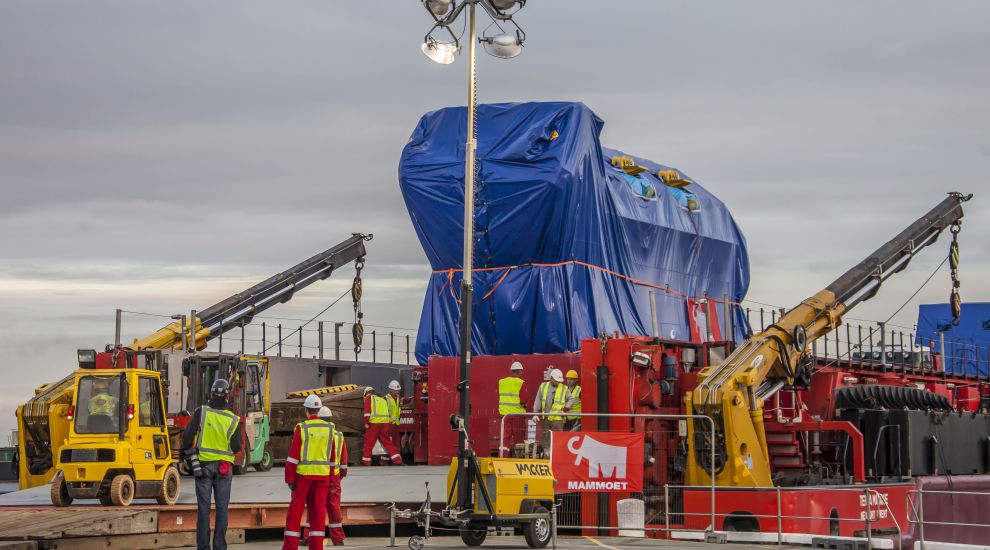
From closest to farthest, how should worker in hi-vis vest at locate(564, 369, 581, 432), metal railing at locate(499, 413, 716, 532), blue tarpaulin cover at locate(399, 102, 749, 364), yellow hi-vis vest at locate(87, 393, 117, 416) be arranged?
yellow hi-vis vest at locate(87, 393, 117, 416)
metal railing at locate(499, 413, 716, 532)
worker in hi-vis vest at locate(564, 369, 581, 432)
blue tarpaulin cover at locate(399, 102, 749, 364)

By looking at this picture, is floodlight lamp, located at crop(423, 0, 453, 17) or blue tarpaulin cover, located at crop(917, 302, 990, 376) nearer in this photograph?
floodlight lamp, located at crop(423, 0, 453, 17)

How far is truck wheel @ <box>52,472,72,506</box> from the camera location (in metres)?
19.8

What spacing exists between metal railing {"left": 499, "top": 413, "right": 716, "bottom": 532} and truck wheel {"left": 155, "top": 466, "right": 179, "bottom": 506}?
17.6 ft

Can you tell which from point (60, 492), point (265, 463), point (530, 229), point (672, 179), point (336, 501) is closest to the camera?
point (336, 501)

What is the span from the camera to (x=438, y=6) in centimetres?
1875

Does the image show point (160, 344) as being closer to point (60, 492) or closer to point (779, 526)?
point (60, 492)

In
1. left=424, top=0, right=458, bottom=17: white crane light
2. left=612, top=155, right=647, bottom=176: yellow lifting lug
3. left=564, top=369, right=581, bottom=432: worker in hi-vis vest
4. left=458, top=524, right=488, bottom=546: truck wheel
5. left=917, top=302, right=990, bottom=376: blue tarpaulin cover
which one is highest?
left=612, top=155, right=647, bottom=176: yellow lifting lug

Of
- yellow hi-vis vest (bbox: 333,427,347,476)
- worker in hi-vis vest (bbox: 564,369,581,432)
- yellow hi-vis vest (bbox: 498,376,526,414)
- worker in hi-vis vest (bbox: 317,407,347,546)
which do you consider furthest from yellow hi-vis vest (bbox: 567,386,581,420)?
yellow hi-vis vest (bbox: 333,427,347,476)

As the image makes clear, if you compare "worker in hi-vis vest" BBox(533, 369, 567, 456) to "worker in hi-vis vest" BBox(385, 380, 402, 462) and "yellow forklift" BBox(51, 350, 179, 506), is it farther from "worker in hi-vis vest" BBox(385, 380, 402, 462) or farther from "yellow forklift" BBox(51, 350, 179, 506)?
"yellow forklift" BBox(51, 350, 179, 506)

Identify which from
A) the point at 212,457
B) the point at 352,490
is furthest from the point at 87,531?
the point at 352,490

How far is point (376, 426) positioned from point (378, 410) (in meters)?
0.43

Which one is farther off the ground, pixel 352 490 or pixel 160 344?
pixel 160 344

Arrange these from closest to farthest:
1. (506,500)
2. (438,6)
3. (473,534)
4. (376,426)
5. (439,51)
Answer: (506,500) < (473,534) < (438,6) < (439,51) < (376,426)

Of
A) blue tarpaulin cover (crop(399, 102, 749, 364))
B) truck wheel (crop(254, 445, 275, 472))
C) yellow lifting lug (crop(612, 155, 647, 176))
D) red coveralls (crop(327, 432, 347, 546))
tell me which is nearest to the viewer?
red coveralls (crop(327, 432, 347, 546))
